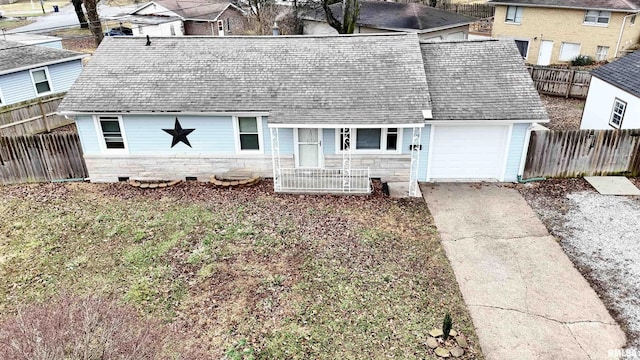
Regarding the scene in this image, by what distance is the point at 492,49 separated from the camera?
51.1 feet

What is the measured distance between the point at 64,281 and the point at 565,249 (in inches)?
502

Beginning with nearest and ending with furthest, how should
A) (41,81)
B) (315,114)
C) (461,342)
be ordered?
(461,342), (315,114), (41,81)

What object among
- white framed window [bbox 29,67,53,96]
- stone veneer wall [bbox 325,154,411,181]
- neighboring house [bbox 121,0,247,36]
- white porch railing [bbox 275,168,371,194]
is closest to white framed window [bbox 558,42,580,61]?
stone veneer wall [bbox 325,154,411,181]

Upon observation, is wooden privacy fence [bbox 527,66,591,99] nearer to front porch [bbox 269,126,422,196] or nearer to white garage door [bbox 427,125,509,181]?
white garage door [bbox 427,125,509,181]

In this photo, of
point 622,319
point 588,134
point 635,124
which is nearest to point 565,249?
point 622,319

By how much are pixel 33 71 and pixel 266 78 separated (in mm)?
13943

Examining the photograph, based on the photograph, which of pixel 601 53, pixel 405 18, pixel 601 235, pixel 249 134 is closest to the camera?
pixel 601 235

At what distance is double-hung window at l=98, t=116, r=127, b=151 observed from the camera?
14.9m

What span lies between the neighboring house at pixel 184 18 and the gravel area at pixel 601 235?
36.3 metres

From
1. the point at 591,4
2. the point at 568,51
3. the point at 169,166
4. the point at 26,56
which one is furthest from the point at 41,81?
the point at 591,4

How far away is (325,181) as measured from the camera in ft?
47.6

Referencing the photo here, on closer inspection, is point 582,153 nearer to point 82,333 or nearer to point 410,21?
point 82,333

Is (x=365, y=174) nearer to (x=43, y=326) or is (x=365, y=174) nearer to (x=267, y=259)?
(x=267, y=259)

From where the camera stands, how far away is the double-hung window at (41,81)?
21750 mm
